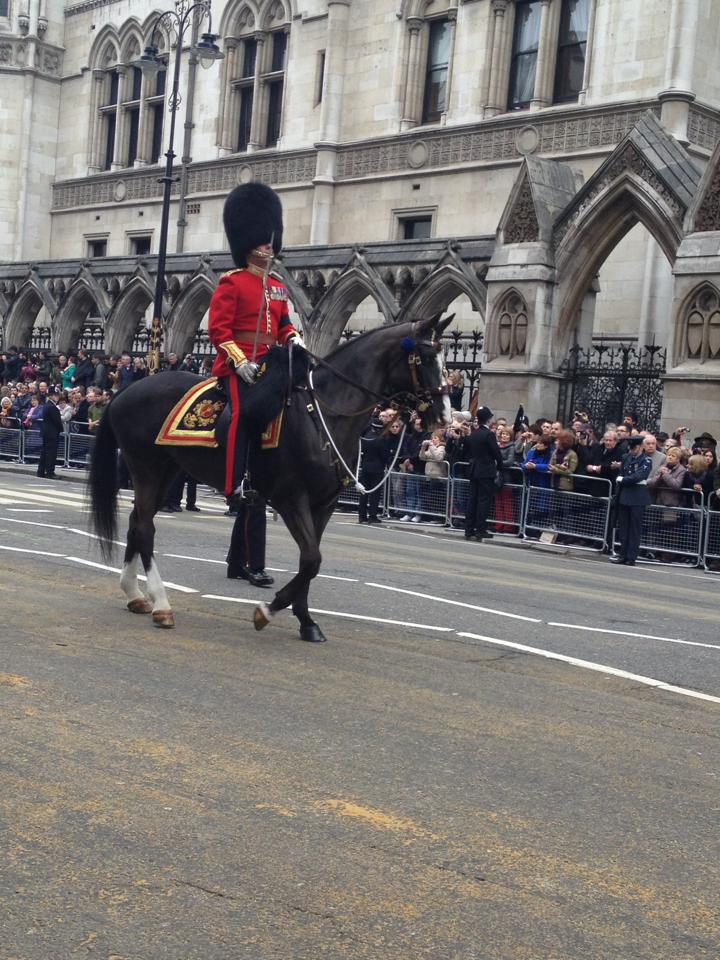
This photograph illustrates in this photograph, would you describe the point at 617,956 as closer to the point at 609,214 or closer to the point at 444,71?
the point at 609,214

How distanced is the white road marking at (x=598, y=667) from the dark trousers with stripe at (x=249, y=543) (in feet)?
7.99

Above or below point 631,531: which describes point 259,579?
below

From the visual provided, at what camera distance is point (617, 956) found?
3.99 metres

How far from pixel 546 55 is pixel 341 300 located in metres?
8.65

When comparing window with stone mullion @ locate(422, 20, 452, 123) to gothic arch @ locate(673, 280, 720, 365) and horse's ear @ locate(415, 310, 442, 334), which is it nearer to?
gothic arch @ locate(673, 280, 720, 365)

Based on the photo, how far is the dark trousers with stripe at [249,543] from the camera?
11.5 metres

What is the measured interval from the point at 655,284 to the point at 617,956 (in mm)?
26899

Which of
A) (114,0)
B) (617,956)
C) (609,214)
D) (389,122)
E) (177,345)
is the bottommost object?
(617,956)

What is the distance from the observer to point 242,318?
959cm

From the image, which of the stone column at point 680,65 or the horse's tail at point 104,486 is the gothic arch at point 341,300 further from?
the horse's tail at point 104,486

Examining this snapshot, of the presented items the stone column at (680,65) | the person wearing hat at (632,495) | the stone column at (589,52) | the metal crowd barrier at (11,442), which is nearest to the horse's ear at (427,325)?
the person wearing hat at (632,495)

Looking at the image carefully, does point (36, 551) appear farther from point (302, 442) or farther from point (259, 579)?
point (302, 442)

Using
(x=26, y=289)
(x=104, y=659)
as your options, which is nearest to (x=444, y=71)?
(x=26, y=289)

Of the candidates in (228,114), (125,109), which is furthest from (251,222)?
(125,109)
